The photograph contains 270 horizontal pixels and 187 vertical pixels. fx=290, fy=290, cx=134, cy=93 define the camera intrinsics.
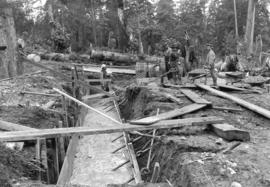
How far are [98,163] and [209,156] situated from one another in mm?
3870

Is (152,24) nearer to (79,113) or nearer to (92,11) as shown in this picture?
(92,11)

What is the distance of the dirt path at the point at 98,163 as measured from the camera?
6.98 metres

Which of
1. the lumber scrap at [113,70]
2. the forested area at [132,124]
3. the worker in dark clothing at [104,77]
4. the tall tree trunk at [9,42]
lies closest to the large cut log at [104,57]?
the forested area at [132,124]

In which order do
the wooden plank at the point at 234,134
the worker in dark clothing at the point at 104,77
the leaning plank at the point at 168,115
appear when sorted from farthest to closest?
1. the worker in dark clothing at the point at 104,77
2. the leaning plank at the point at 168,115
3. the wooden plank at the point at 234,134

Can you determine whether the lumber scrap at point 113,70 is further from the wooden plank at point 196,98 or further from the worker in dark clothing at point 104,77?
the wooden plank at point 196,98

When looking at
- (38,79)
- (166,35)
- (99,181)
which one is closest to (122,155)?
(99,181)

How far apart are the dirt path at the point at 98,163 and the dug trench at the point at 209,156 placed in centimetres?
63

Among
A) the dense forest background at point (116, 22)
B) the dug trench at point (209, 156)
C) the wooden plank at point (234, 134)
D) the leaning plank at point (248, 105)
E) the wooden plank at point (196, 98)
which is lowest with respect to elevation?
the dug trench at point (209, 156)

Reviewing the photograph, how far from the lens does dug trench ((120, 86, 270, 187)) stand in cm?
435

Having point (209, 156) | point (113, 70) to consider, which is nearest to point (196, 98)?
point (209, 156)

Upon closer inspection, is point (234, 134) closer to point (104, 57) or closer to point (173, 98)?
point (173, 98)

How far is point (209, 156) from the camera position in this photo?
197 inches

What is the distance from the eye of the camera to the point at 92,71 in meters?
19.1

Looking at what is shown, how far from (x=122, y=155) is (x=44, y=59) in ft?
42.5
